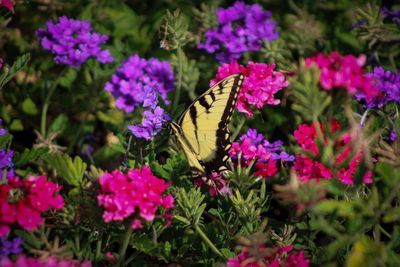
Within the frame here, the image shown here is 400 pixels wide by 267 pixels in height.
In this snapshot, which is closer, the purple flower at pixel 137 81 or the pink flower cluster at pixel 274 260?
the pink flower cluster at pixel 274 260

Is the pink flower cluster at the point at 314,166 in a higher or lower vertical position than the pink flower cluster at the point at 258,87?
lower

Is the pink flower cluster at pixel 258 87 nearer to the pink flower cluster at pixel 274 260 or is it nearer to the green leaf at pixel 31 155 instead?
the pink flower cluster at pixel 274 260

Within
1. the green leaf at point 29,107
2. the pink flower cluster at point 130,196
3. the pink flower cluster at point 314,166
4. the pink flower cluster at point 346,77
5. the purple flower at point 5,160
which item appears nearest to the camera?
the pink flower cluster at point 346,77

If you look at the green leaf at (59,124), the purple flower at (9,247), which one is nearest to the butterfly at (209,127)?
the purple flower at (9,247)

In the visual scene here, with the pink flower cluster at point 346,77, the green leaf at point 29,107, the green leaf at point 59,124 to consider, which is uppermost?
the pink flower cluster at point 346,77

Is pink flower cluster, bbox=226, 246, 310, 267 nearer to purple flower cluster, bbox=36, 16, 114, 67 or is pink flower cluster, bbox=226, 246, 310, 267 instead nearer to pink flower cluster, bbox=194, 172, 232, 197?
pink flower cluster, bbox=194, 172, 232, 197

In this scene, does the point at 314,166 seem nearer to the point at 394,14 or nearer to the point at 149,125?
the point at 149,125

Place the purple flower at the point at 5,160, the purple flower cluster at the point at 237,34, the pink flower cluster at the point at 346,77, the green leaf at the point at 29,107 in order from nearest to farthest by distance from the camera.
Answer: the pink flower cluster at the point at 346,77 → the purple flower at the point at 5,160 → the purple flower cluster at the point at 237,34 → the green leaf at the point at 29,107
